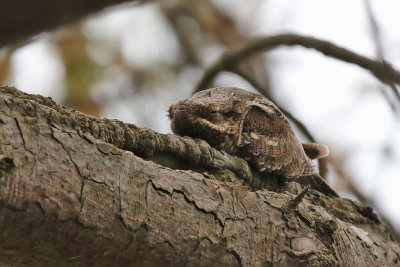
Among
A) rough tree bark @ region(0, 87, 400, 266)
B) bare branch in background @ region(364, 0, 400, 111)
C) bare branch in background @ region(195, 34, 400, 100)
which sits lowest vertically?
rough tree bark @ region(0, 87, 400, 266)

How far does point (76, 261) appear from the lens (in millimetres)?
2041

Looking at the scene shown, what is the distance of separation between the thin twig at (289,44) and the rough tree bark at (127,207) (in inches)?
38.4

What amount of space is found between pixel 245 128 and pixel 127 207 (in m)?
1.51

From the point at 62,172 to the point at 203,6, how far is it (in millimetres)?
6790

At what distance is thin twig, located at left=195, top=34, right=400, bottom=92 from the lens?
11.8 ft

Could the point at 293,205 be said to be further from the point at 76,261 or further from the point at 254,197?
the point at 76,261

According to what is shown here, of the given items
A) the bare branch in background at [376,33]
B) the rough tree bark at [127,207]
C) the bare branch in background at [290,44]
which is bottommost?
the rough tree bark at [127,207]

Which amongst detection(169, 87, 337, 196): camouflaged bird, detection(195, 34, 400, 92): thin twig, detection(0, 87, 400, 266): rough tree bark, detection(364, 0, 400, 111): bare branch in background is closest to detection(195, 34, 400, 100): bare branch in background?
detection(195, 34, 400, 92): thin twig

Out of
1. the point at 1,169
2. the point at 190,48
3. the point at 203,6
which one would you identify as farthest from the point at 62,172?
the point at 203,6

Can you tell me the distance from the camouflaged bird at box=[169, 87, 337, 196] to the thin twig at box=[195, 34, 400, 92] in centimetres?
67

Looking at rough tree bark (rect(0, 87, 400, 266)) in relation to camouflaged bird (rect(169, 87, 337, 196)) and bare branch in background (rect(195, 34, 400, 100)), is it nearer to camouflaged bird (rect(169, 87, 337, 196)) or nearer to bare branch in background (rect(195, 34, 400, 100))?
camouflaged bird (rect(169, 87, 337, 196))

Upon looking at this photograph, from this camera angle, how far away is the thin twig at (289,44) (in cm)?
361

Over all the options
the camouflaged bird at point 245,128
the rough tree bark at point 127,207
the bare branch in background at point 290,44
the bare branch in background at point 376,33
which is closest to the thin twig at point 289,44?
the bare branch in background at point 290,44

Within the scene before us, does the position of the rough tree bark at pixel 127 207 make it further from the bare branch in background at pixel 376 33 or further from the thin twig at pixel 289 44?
the thin twig at pixel 289 44
